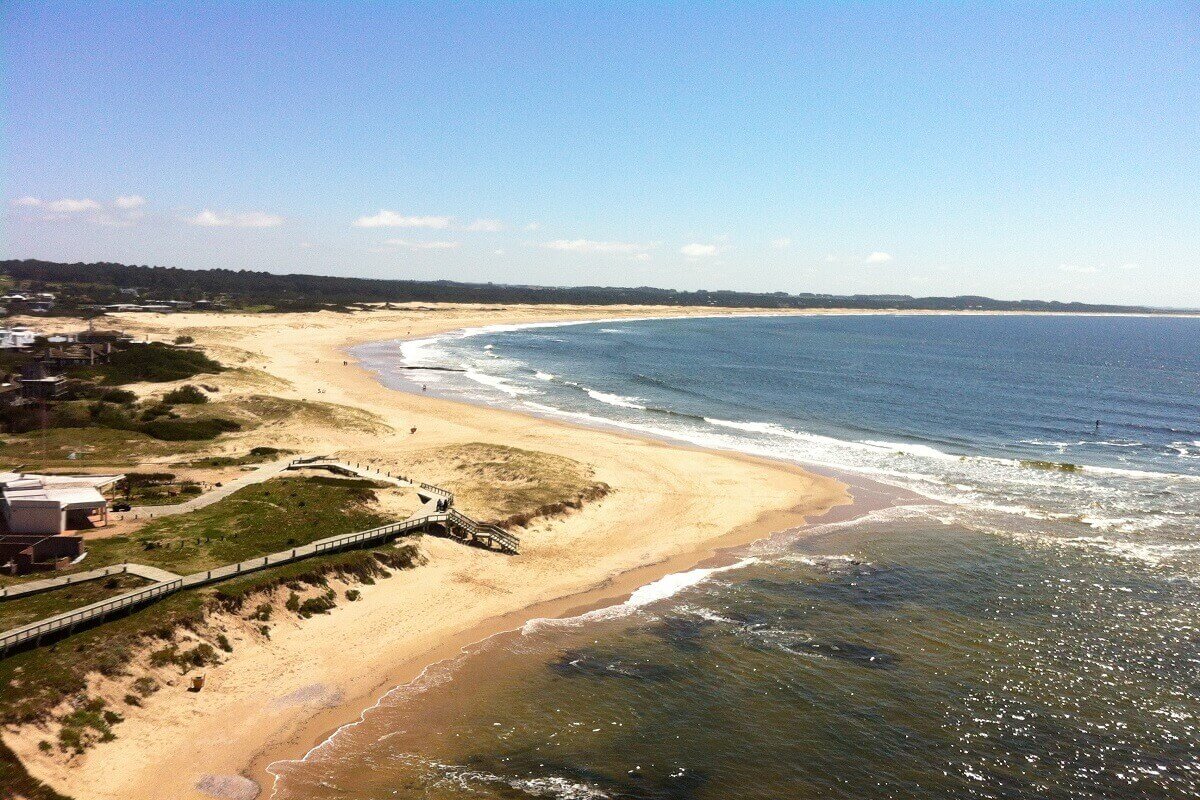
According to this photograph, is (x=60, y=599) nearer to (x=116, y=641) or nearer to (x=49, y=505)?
(x=116, y=641)

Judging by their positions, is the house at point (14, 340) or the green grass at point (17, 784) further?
the house at point (14, 340)

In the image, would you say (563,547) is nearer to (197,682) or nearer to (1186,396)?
(197,682)

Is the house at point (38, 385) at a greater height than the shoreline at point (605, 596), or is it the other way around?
the house at point (38, 385)

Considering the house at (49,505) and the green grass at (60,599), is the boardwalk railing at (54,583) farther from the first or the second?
the house at (49,505)

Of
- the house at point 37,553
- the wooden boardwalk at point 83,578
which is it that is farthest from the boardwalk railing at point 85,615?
the house at point 37,553

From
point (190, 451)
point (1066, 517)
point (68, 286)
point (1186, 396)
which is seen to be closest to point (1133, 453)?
point (1066, 517)

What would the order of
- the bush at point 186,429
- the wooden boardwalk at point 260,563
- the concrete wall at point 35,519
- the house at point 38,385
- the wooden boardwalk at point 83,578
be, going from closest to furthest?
the wooden boardwalk at point 260,563, the wooden boardwalk at point 83,578, the concrete wall at point 35,519, the bush at point 186,429, the house at point 38,385
